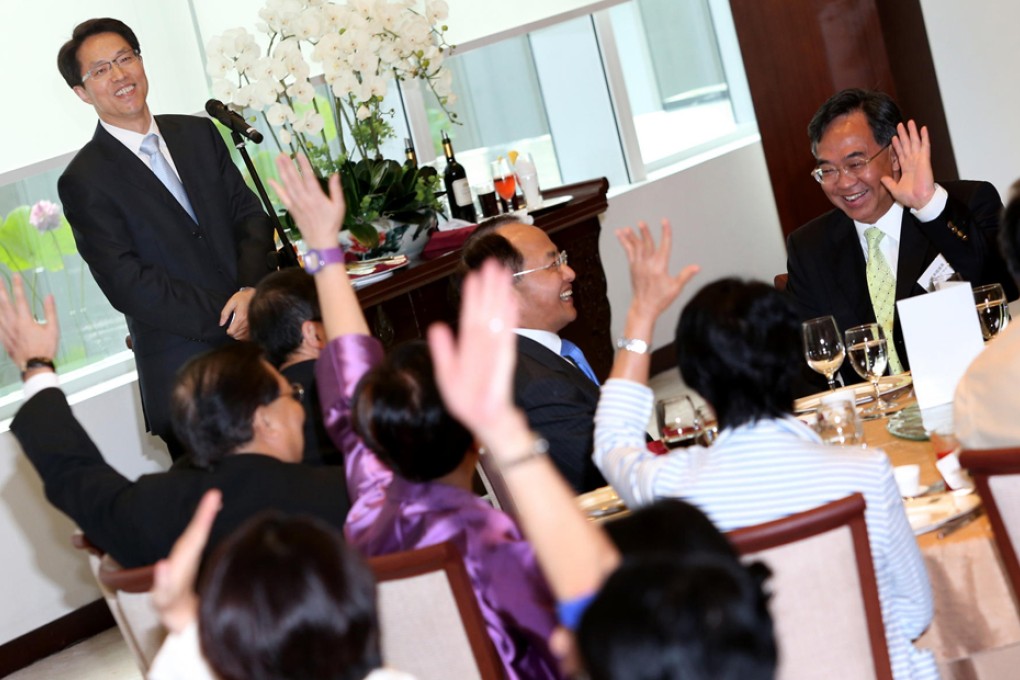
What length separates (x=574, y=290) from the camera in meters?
5.19

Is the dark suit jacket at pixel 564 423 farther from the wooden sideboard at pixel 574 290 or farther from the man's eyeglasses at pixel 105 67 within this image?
the man's eyeglasses at pixel 105 67

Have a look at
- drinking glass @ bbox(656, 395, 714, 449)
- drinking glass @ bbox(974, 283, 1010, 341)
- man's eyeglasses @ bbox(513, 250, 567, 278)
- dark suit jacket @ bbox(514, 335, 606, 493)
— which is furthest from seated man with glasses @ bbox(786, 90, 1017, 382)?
drinking glass @ bbox(656, 395, 714, 449)

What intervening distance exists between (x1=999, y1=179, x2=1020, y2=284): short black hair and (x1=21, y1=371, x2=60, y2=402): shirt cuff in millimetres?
1694

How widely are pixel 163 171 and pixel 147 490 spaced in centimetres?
163

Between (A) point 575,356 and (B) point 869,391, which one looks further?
(A) point 575,356

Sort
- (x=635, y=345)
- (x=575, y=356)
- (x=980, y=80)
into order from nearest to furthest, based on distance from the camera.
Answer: (x=635, y=345) → (x=575, y=356) → (x=980, y=80)

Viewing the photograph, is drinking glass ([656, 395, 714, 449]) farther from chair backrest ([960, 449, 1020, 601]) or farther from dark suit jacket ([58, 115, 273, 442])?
dark suit jacket ([58, 115, 273, 442])

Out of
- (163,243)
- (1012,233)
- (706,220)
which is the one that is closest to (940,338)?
(1012,233)

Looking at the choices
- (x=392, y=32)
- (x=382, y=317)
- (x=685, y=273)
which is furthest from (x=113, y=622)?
(x=685, y=273)

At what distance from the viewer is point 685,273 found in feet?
6.71

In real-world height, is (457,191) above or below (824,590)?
above

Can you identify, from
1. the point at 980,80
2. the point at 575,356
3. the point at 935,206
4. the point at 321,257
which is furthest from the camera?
the point at 980,80

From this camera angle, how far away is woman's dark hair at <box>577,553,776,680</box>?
1078mm

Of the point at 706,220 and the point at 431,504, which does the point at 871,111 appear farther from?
the point at 706,220
